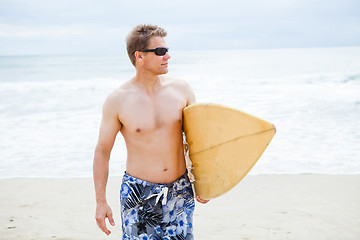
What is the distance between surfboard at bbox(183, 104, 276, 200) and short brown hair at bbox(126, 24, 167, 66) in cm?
45

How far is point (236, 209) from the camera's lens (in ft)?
14.2

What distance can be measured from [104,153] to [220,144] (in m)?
0.70

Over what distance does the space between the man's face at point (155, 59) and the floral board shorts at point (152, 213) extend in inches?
25.0

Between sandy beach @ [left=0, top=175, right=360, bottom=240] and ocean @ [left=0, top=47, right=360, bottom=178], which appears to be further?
ocean @ [left=0, top=47, right=360, bottom=178]

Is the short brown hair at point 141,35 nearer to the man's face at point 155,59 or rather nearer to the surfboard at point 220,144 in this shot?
the man's face at point 155,59

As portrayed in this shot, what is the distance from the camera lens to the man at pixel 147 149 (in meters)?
2.13

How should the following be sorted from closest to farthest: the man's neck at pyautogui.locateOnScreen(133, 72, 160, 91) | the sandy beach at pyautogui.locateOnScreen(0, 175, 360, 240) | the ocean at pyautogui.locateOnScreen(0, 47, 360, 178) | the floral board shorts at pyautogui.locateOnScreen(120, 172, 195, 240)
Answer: the floral board shorts at pyautogui.locateOnScreen(120, 172, 195, 240), the man's neck at pyautogui.locateOnScreen(133, 72, 160, 91), the sandy beach at pyautogui.locateOnScreen(0, 175, 360, 240), the ocean at pyautogui.locateOnScreen(0, 47, 360, 178)

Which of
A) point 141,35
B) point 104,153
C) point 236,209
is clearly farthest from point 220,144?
point 236,209

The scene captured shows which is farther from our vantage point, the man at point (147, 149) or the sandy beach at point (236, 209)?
the sandy beach at point (236, 209)

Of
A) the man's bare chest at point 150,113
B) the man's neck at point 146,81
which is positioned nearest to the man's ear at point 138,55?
the man's neck at point 146,81

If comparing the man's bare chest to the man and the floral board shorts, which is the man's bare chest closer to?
the man

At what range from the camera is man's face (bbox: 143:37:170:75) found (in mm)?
2135

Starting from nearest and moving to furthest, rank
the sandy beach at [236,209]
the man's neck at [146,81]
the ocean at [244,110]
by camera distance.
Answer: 1. the man's neck at [146,81]
2. the sandy beach at [236,209]
3. the ocean at [244,110]

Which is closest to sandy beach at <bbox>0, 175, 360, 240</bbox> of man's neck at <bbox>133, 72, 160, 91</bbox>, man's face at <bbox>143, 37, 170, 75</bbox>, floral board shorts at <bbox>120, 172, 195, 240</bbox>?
floral board shorts at <bbox>120, 172, 195, 240</bbox>
